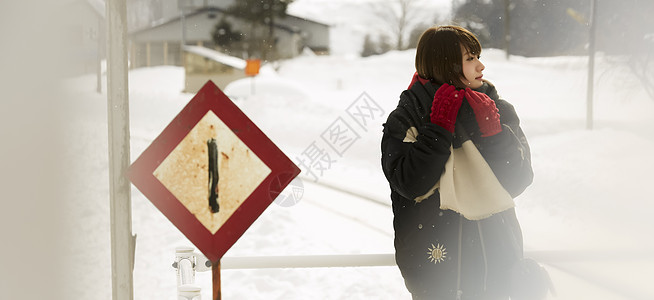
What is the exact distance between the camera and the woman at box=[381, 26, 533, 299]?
4.48ft

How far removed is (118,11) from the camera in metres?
1.54

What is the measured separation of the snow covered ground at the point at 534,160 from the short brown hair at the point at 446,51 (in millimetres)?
551

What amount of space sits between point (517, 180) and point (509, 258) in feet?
0.74

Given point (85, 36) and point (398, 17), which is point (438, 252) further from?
point (85, 36)

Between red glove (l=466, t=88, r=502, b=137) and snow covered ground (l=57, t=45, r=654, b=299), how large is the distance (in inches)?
23.2

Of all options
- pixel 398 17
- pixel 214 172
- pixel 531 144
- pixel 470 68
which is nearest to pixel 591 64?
pixel 531 144

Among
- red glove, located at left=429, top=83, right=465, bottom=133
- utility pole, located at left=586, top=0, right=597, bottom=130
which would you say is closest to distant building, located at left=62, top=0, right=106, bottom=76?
red glove, located at left=429, top=83, right=465, bottom=133

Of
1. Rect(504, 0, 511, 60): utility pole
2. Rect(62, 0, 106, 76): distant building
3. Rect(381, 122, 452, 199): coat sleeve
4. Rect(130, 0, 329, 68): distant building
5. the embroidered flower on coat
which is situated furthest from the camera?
Rect(504, 0, 511, 60): utility pole

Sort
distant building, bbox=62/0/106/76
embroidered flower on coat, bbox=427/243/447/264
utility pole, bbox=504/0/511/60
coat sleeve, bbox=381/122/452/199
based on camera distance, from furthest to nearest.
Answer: utility pole, bbox=504/0/511/60 < distant building, bbox=62/0/106/76 < embroidered flower on coat, bbox=427/243/447/264 < coat sleeve, bbox=381/122/452/199

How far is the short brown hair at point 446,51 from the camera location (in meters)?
1.40

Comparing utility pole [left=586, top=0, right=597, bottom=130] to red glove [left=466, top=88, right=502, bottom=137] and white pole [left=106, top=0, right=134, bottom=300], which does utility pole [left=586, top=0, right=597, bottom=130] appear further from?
white pole [left=106, top=0, right=134, bottom=300]

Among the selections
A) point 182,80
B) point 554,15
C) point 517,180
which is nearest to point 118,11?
point 182,80

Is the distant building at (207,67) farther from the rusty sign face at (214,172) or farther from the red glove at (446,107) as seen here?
the red glove at (446,107)

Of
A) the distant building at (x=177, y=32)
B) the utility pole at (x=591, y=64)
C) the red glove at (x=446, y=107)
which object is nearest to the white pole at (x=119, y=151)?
the distant building at (x=177, y=32)
